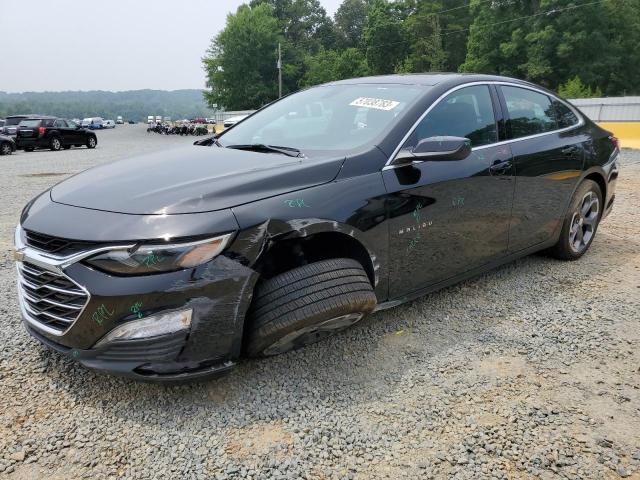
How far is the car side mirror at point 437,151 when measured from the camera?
280cm

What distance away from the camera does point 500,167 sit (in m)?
3.46

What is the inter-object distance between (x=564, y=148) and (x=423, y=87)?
60.7 inches

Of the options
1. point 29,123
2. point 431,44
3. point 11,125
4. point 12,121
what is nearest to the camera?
point 29,123

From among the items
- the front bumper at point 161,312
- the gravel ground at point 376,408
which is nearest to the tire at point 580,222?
the gravel ground at point 376,408

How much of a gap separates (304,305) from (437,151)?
45.4 inches

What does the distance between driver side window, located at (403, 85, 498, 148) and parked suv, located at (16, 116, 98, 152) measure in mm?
20978

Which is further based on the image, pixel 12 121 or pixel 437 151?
pixel 12 121

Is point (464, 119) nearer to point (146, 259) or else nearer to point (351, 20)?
point (146, 259)

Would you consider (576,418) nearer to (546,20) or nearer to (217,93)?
(546,20)

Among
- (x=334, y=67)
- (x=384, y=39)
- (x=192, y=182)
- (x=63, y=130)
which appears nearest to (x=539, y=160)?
(x=192, y=182)

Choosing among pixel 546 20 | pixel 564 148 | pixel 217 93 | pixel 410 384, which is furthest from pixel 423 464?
pixel 217 93

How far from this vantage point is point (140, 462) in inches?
79.9

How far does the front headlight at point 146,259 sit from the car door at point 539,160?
8.09ft

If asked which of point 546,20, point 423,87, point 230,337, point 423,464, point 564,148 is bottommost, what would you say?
point 423,464
